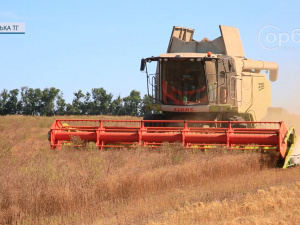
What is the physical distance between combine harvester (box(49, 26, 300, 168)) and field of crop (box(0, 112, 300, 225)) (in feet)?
1.46

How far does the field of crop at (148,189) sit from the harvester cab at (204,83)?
8.10 ft

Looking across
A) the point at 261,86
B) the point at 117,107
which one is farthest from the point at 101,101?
the point at 261,86

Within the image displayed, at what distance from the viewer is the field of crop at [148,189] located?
18.6 ft

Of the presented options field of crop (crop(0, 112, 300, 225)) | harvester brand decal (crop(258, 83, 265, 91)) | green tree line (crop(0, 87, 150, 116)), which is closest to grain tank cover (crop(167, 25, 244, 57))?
harvester brand decal (crop(258, 83, 265, 91))

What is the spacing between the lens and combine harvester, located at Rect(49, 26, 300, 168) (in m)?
9.55

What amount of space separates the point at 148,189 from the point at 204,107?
4.60m

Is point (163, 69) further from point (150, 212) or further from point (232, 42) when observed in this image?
point (150, 212)

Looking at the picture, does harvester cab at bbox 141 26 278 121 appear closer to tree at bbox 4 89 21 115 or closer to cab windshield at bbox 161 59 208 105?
cab windshield at bbox 161 59 208 105

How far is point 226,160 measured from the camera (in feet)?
28.0

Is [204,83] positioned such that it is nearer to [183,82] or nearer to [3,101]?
[183,82]

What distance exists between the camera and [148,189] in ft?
23.4

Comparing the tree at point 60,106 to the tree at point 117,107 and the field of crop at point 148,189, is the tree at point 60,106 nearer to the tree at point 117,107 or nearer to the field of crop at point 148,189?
the tree at point 117,107

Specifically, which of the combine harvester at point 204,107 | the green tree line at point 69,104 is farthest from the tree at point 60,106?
the combine harvester at point 204,107

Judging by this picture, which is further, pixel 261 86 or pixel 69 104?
pixel 69 104
